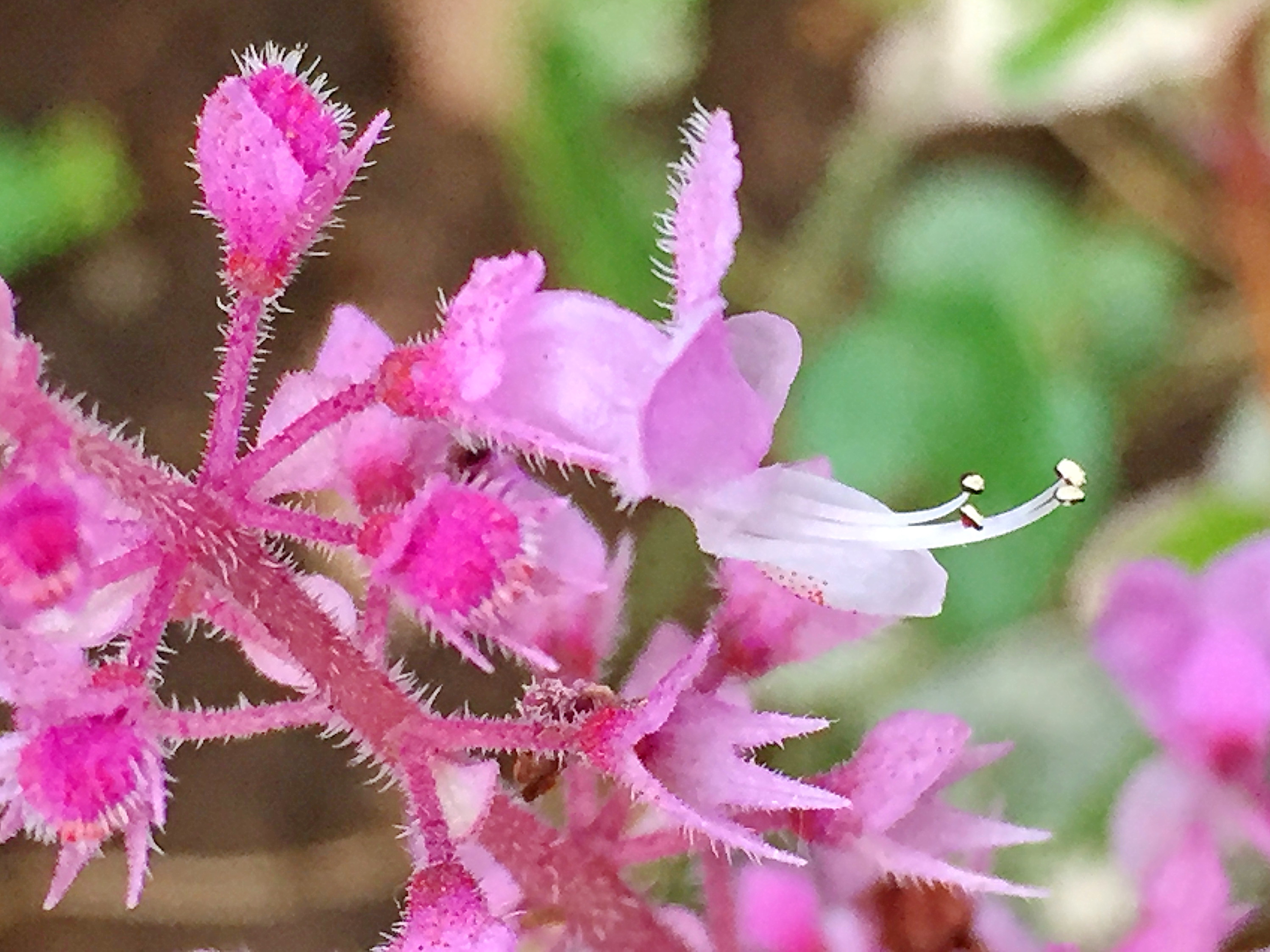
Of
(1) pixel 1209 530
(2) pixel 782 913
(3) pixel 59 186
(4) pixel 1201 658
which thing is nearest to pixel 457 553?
(2) pixel 782 913

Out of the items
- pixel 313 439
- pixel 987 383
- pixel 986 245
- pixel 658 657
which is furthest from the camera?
pixel 986 245

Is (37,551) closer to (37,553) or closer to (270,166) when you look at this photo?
(37,553)

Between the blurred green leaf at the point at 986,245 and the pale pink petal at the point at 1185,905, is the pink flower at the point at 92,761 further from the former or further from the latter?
the blurred green leaf at the point at 986,245

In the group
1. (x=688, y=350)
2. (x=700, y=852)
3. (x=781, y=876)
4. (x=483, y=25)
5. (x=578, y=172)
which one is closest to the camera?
(x=688, y=350)

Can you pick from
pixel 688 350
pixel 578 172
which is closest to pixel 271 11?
pixel 578 172

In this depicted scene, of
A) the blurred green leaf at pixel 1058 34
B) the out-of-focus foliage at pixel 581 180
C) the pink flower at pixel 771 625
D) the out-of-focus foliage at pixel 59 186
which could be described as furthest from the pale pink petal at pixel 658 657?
the out-of-focus foliage at pixel 59 186

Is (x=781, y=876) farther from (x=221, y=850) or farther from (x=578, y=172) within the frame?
(x=221, y=850)

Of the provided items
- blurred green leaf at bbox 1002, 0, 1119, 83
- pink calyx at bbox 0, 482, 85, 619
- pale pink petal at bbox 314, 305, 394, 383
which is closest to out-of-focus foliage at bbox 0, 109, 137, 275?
blurred green leaf at bbox 1002, 0, 1119, 83
